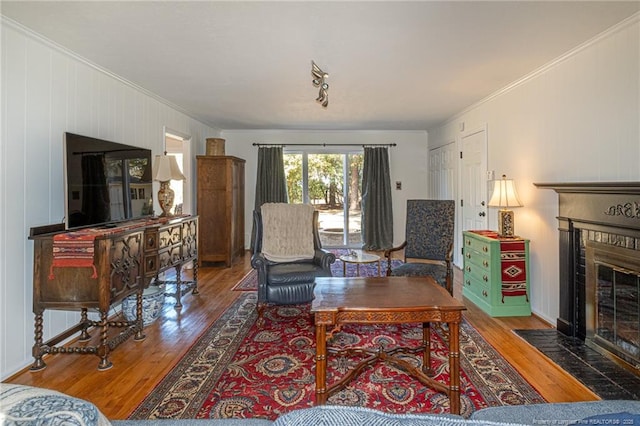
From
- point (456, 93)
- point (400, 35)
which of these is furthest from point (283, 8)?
point (456, 93)

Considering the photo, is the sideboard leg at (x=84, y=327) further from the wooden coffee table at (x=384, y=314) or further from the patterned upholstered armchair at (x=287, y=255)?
the wooden coffee table at (x=384, y=314)

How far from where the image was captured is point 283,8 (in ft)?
7.16

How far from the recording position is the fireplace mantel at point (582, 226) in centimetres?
230

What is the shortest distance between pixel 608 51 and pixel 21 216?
14.3ft

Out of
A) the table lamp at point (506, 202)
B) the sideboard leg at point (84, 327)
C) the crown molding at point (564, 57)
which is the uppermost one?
the crown molding at point (564, 57)

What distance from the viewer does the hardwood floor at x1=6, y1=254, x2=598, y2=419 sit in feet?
6.83

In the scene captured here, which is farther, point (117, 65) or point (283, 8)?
point (117, 65)

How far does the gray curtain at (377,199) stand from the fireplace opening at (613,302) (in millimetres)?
4133

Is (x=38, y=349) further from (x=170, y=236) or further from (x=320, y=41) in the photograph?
(x=320, y=41)

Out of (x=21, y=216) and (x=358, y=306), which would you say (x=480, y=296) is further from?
(x=21, y=216)

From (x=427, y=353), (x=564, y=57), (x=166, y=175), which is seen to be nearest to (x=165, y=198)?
(x=166, y=175)

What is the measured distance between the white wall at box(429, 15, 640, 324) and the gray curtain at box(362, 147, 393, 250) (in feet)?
8.33

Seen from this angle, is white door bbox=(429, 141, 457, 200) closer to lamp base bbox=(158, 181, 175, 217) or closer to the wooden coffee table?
the wooden coffee table

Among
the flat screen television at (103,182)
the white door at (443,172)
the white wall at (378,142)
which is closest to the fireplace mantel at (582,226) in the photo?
the white door at (443,172)
